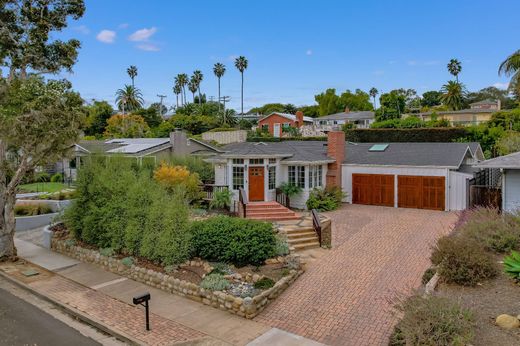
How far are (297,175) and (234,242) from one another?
9.77 metres

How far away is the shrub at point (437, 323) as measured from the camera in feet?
20.4

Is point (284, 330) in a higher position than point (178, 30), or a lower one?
lower

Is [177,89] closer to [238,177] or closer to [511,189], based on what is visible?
[238,177]

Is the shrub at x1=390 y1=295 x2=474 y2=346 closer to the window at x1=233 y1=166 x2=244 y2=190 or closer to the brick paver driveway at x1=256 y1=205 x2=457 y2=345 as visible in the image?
the brick paver driveway at x1=256 y1=205 x2=457 y2=345

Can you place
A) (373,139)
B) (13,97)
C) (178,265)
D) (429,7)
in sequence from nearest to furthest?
(178,265)
(13,97)
(429,7)
(373,139)

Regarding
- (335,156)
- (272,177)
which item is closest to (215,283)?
(272,177)

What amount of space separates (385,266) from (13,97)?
541 inches

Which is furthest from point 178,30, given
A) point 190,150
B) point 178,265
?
point 178,265

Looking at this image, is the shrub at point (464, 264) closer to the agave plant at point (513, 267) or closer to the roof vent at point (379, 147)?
the agave plant at point (513, 267)

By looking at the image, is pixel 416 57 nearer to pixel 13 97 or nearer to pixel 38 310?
pixel 13 97

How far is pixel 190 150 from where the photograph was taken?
104 feet

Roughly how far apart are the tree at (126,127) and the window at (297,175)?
37.4 m

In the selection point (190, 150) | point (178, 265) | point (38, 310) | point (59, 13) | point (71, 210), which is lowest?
point (38, 310)

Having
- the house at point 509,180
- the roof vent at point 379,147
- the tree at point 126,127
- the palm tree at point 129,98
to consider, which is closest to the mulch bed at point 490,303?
the house at point 509,180
